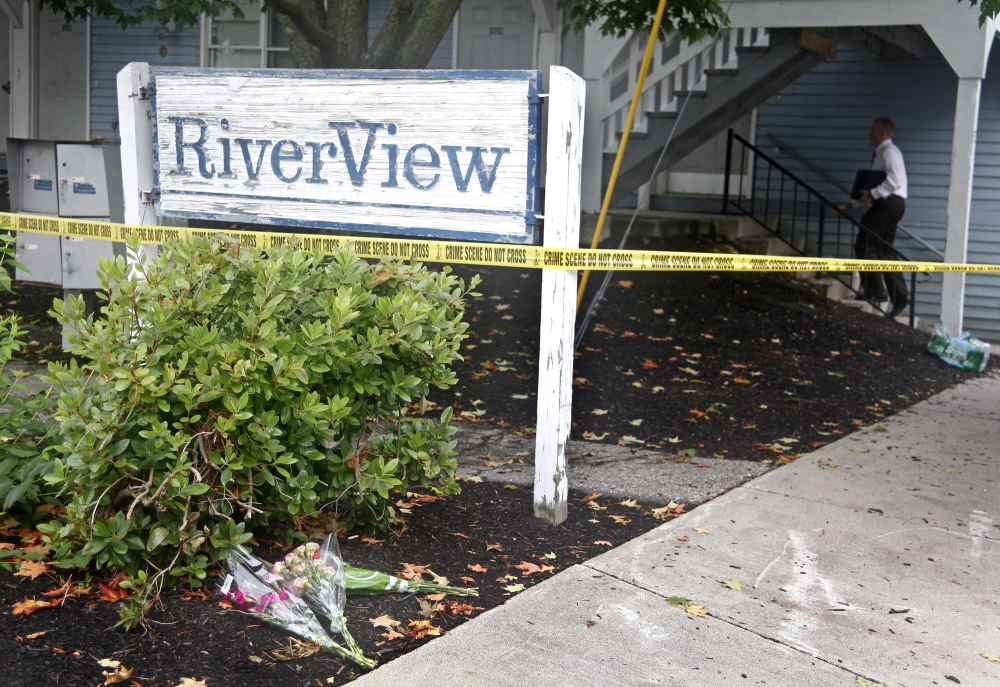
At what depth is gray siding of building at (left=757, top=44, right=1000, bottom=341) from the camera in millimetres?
11360

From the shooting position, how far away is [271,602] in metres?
2.96

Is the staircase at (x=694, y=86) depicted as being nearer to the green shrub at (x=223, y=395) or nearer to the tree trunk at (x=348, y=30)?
the tree trunk at (x=348, y=30)

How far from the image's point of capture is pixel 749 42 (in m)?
9.84

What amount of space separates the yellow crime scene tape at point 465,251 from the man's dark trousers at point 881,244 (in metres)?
5.37

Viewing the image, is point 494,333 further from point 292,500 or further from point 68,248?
point 292,500

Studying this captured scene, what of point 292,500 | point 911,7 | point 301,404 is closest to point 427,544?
point 292,500

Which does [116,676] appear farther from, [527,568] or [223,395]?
[527,568]

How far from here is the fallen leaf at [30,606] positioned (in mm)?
2883

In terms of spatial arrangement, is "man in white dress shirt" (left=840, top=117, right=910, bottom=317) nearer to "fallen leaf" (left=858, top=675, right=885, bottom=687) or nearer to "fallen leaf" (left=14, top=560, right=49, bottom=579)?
"fallen leaf" (left=858, top=675, right=885, bottom=687)

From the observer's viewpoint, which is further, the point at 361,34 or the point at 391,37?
Answer: the point at 361,34

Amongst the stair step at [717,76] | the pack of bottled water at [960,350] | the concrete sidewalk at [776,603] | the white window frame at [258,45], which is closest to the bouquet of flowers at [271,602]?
the concrete sidewalk at [776,603]

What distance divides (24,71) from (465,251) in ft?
45.6

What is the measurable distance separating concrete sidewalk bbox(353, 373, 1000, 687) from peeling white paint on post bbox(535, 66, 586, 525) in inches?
17.2

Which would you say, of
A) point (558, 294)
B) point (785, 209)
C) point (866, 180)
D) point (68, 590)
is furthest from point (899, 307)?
point (68, 590)
